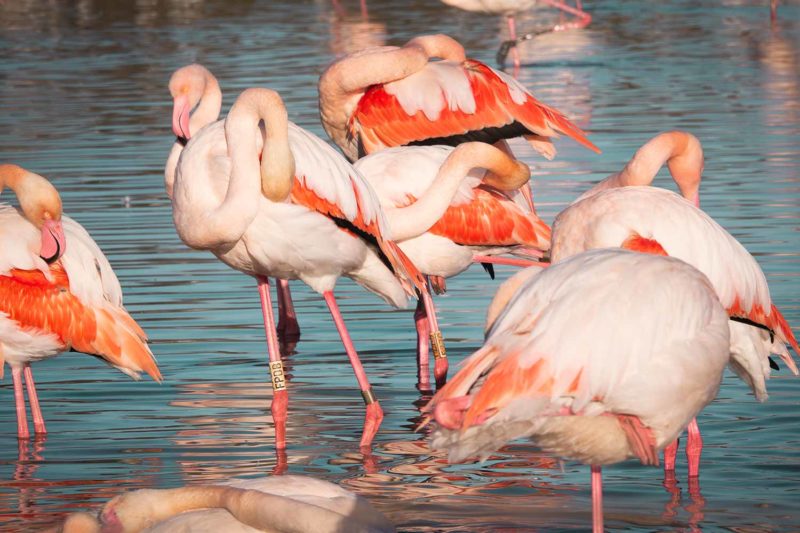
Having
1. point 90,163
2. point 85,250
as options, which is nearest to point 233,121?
point 85,250

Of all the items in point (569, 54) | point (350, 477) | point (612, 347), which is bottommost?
point (569, 54)

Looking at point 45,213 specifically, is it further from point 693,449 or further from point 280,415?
point 693,449

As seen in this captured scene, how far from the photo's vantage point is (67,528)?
12.9 feet

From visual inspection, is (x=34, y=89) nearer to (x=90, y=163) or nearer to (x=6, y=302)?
(x=90, y=163)

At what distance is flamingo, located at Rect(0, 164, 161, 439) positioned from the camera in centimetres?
608

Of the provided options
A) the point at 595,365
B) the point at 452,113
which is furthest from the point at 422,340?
the point at 595,365

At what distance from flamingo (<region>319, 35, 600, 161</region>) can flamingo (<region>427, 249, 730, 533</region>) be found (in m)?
3.39

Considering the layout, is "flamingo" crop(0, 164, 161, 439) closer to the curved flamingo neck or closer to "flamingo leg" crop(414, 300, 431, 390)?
the curved flamingo neck

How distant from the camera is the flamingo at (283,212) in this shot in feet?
18.1

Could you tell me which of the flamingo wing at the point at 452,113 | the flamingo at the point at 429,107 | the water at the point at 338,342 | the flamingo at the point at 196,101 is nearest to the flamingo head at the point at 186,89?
the flamingo at the point at 196,101

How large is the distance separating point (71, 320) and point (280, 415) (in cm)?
94

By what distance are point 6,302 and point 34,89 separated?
11.0 metres

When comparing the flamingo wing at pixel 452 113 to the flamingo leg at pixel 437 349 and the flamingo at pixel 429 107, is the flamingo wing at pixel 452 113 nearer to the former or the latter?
the flamingo at pixel 429 107

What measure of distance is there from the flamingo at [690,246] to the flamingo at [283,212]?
85 centimetres
